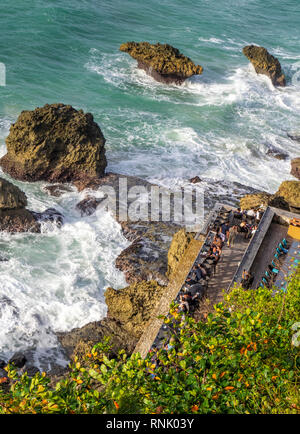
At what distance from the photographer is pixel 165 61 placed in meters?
43.8

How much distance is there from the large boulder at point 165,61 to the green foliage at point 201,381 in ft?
121

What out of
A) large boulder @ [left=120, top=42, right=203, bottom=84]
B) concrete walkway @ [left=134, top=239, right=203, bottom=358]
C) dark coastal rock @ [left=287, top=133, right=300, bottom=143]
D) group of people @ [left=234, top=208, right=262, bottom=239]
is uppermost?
large boulder @ [left=120, top=42, right=203, bottom=84]

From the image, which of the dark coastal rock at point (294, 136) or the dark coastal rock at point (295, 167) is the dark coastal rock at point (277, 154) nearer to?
the dark coastal rock at point (295, 167)

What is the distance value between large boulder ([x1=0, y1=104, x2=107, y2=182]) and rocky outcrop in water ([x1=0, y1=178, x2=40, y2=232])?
494 cm

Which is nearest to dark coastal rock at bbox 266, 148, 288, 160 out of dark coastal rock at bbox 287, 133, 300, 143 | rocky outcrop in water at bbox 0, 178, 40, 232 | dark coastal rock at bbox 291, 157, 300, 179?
dark coastal rock at bbox 291, 157, 300, 179

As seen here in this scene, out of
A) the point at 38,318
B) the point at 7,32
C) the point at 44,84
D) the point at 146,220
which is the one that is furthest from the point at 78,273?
the point at 7,32

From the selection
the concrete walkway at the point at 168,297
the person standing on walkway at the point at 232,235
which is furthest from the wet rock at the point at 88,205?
the person standing on walkway at the point at 232,235

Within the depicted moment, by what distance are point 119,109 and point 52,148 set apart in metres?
12.5

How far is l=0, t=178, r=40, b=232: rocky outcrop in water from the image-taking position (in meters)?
22.8

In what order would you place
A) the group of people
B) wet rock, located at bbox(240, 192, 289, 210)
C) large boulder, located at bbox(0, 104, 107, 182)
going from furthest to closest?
large boulder, located at bbox(0, 104, 107, 182)
wet rock, located at bbox(240, 192, 289, 210)
the group of people

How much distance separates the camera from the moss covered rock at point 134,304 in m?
17.9

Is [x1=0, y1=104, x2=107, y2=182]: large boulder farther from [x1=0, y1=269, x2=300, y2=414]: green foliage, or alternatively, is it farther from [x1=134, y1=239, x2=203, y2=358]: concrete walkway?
[x1=0, y1=269, x2=300, y2=414]: green foliage

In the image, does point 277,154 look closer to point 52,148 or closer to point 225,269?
point 52,148

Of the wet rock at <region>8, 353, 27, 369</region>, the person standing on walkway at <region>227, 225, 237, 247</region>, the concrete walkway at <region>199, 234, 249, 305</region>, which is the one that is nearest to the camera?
the wet rock at <region>8, 353, 27, 369</region>
